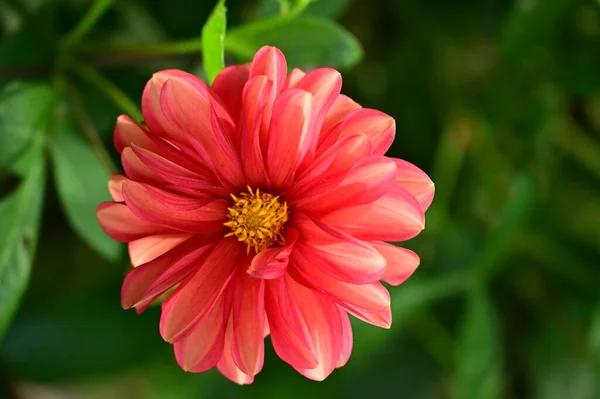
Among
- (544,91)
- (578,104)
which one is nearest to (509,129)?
(544,91)

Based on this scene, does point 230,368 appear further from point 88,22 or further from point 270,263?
point 88,22

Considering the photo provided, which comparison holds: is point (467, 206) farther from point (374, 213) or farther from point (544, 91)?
point (374, 213)

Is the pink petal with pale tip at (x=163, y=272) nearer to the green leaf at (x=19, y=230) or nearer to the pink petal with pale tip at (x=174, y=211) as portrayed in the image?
the pink petal with pale tip at (x=174, y=211)

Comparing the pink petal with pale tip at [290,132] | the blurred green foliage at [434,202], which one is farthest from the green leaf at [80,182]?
the pink petal with pale tip at [290,132]

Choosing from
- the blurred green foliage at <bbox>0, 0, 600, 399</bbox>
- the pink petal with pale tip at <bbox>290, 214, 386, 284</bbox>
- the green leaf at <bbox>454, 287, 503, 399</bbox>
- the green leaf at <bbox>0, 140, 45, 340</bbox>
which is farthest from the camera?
the green leaf at <bbox>454, 287, 503, 399</bbox>

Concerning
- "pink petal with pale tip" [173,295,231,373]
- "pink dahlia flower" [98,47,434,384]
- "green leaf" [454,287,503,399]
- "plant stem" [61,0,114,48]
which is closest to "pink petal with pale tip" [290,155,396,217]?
"pink dahlia flower" [98,47,434,384]

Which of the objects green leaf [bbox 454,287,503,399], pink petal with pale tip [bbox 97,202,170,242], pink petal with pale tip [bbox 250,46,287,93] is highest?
pink petal with pale tip [bbox 250,46,287,93]

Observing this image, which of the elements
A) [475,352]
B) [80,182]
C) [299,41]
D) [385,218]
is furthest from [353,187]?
[475,352]

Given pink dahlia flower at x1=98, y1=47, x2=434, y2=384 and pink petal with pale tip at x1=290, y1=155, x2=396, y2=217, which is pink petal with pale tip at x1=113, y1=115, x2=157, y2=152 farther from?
pink petal with pale tip at x1=290, y1=155, x2=396, y2=217
